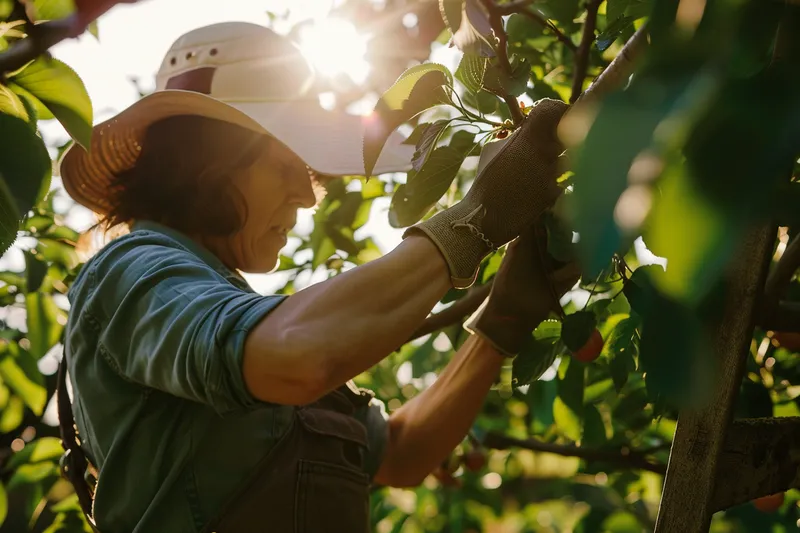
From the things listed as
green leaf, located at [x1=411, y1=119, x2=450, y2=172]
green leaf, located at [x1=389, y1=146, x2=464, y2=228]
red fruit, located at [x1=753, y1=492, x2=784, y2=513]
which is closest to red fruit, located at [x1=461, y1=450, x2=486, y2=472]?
red fruit, located at [x1=753, y1=492, x2=784, y2=513]

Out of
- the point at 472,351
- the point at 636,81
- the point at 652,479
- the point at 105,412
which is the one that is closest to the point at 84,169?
the point at 105,412

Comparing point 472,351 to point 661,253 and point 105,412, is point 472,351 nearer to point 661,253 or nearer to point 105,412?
point 105,412

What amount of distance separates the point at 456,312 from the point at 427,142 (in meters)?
0.64

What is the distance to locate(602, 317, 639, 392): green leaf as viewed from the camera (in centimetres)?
121

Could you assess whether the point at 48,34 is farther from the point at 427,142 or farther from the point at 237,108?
the point at 237,108

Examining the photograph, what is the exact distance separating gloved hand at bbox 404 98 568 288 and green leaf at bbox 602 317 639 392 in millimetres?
226

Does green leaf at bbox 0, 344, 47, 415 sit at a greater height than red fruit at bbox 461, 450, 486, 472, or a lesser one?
greater

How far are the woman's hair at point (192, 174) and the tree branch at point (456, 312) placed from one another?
16.1 inches

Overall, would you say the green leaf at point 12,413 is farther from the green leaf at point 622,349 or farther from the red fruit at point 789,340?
the red fruit at point 789,340

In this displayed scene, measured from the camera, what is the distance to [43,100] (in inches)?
30.2

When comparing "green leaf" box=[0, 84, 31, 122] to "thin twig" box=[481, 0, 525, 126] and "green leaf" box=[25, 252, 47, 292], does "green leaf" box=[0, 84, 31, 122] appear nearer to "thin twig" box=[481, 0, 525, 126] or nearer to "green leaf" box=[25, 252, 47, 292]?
"thin twig" box=[481, 0, 525, 126]

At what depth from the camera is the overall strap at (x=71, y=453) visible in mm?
1343

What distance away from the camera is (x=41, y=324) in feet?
6.61

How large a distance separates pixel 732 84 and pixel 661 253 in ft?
0.24
